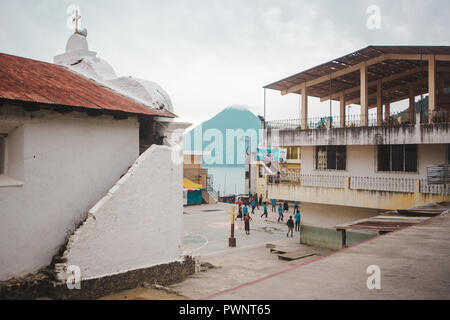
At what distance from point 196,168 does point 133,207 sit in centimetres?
3469

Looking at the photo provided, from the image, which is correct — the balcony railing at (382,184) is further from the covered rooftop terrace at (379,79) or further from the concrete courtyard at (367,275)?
the concrete courtyard at (367,275)

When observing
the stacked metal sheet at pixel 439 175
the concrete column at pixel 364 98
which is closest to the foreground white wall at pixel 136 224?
the stacked metal sheet at pixel 439 175

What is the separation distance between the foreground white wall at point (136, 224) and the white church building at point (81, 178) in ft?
0.09

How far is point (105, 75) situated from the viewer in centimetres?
1375

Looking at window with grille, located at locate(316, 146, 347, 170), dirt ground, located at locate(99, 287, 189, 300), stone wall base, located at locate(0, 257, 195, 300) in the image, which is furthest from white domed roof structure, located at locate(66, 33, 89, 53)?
window with grille, located at locate(316, 146, 347, 170)

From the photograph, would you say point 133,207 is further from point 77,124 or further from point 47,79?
point 47,79

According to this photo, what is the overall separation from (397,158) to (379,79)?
276 inches

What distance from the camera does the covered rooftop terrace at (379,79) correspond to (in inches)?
695

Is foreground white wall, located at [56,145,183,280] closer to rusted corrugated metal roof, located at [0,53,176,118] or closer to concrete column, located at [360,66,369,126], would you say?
rusted corrugated metal roof, located at [0,53,176,118]

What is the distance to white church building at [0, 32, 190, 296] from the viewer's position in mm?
8406
